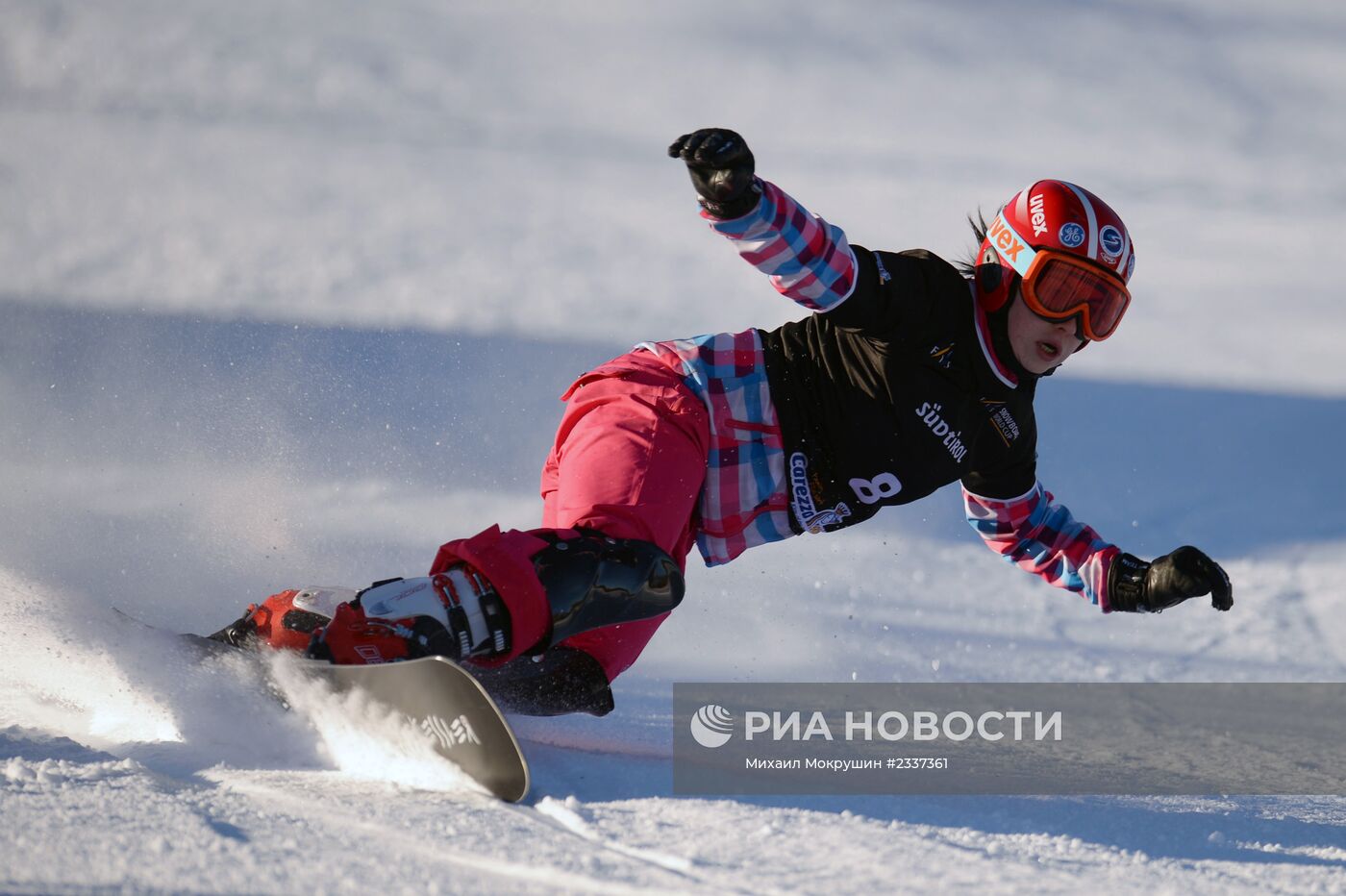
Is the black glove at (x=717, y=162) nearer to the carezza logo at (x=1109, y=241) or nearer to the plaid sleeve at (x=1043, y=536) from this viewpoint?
the carezza logo at (x=1109, y=241)

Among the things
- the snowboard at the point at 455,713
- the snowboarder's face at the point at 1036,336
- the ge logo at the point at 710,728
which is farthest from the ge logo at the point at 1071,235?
the snowboard at the point at 455,713

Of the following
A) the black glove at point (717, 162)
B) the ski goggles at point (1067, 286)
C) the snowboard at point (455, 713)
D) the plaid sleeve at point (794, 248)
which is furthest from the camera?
the ski goggles at point (1067, 286)

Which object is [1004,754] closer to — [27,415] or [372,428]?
[372,428]

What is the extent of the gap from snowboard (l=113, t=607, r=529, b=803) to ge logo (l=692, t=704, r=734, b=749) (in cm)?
85

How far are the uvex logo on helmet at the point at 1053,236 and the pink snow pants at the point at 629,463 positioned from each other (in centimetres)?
72

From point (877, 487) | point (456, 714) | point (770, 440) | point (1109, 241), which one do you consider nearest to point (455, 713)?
point (456, 714)

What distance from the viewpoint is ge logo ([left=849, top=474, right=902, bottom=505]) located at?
2502 mm

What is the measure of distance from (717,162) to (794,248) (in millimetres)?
257

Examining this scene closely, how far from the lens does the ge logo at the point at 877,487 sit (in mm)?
2502

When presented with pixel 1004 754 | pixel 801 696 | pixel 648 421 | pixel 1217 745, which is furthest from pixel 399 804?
pixel 1217 745

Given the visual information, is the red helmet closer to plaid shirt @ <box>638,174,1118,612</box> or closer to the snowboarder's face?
the snowboarder's face

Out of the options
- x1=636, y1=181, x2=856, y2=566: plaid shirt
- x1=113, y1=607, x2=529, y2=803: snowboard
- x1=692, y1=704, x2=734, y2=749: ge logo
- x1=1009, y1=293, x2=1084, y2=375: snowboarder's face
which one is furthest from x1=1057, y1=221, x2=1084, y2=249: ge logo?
x1=113, y1=607, x2=529, y2=803: snowboard

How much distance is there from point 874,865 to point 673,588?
2.24 ft

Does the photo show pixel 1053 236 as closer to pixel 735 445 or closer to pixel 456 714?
pixel 735 445
